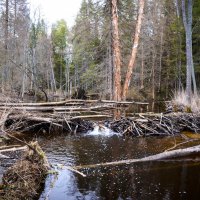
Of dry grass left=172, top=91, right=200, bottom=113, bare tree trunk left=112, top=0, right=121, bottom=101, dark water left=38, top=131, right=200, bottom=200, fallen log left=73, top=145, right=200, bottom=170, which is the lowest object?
dark water left=38, top=131, right=200, bottom=200

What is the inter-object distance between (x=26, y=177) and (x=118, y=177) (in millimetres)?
1947

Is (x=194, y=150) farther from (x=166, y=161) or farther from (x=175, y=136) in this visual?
(x=175, y=136)

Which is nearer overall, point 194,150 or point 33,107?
point 194,150

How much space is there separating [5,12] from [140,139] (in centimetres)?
2638

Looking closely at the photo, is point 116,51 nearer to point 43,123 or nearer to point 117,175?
point 43,123

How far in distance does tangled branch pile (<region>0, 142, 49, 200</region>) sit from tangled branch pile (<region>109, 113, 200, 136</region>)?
5.41 metres

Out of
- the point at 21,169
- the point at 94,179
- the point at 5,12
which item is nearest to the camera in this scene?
the point at 21,169

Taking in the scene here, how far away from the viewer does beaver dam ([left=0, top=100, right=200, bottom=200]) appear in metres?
→ 5.35

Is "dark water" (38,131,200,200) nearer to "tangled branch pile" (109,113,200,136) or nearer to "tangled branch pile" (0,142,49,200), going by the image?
"tangled branch pile" (0,142,49,200)

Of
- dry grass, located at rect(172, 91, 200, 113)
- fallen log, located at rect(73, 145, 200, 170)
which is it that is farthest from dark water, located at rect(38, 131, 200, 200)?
dry grass, located at rect(172, 91, 200, 113)

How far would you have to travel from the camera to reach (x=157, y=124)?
10.8m

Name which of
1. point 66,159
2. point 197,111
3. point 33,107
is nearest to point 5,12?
point 33,107

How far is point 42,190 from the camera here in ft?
17.4

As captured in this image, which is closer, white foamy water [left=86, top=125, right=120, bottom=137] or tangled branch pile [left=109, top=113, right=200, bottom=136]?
tangled branch pile [left=109, top=113, right=200, bottom=136]
